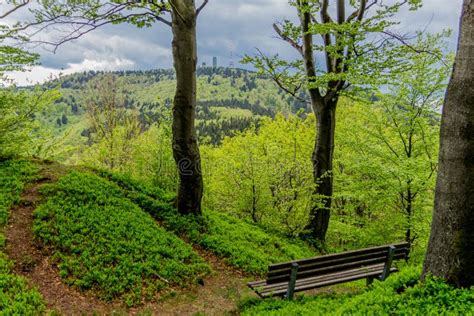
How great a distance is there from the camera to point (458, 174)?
4328 mm

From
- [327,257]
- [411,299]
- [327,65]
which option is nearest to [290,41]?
[327,65]

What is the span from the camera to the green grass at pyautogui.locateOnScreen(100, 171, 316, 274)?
8.95 meters

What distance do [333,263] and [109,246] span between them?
459cm

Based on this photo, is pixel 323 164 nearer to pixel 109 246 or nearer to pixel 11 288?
pixel 109 246

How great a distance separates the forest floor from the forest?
1.2 inches

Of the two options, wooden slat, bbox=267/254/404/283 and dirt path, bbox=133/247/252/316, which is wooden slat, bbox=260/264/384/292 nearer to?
wooden slat, bbox=267/254/404/283

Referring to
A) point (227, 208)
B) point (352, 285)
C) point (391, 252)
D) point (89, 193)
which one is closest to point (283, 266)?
point (391, 252)

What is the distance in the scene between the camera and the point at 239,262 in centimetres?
863

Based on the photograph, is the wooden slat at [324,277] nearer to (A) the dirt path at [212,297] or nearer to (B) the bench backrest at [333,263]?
(B) the bench backrest at [333,263]

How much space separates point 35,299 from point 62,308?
0.44m

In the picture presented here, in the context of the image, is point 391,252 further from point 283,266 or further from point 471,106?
point 471,106

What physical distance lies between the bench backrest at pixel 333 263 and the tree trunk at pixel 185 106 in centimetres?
438

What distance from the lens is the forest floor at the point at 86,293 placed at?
19.7 feet

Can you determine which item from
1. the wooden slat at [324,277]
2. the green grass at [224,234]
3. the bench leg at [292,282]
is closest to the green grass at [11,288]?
the green grass at [224,234]
